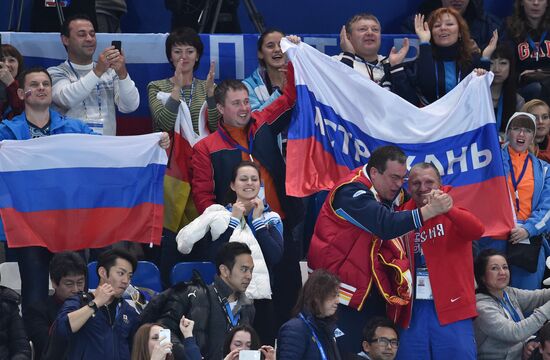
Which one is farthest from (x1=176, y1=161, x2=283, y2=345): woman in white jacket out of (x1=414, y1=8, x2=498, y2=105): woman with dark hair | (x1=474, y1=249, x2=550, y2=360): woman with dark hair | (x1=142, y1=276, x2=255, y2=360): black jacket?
(x1=414, y1=8, x2=498, y2=105): woman with dark hair

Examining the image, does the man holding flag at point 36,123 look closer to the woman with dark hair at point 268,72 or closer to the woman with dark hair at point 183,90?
the woman with dark hair at point 183,90

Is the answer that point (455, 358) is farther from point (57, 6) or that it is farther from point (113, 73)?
point (57, 6)

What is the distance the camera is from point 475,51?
11.7 m

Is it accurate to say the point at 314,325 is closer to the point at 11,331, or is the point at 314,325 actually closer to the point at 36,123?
A: the point at 11,331

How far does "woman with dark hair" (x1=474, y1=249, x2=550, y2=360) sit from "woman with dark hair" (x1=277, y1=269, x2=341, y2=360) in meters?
1.36

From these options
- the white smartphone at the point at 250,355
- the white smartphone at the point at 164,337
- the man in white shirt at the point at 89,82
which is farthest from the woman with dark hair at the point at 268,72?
the white smartphone at the point at 250,355

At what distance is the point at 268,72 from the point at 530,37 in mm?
2518

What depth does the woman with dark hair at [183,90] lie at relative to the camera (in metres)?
11.0

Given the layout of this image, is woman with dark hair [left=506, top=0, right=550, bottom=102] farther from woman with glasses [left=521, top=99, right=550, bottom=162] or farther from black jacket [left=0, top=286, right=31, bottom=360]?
black jacket [left=0, top=286, right=31, bottom=360]

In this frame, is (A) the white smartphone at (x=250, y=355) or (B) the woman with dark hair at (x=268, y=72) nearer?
(A) the white smartphone at (x=250, y=355)

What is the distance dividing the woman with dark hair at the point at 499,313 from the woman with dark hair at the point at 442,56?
179 cm

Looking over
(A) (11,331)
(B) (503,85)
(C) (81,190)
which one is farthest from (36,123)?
(B) (503,85)

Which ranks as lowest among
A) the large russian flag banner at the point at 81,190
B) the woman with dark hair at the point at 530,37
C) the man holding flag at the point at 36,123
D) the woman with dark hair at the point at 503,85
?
the large russian flag banner at the point at 81,190

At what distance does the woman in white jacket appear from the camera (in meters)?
9.65
